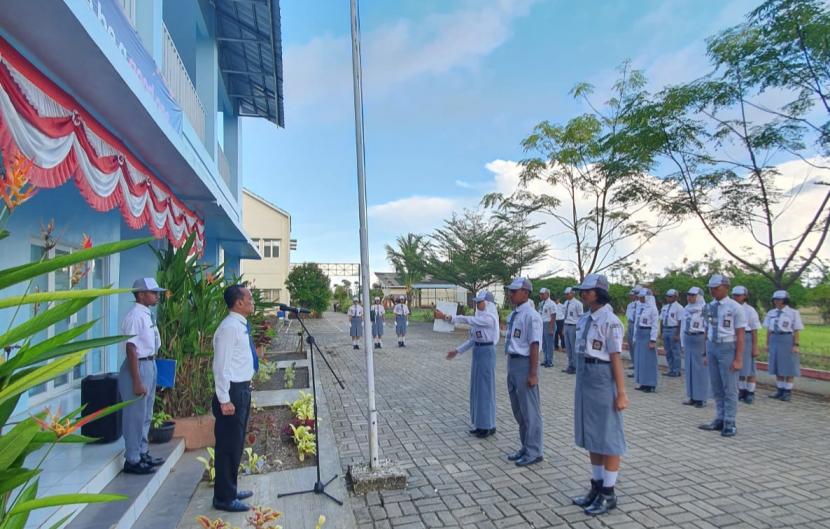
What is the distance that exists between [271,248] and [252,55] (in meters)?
25.7

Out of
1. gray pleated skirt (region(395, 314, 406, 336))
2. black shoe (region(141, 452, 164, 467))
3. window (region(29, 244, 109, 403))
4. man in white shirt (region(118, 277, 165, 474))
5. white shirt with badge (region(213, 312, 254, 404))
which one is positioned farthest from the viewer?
gray pleated skirt (region(395, 314, 406, 336))

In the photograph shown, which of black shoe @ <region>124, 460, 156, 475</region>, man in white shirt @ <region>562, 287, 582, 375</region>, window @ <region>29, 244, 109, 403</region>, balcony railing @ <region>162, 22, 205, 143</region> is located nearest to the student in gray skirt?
black shoe @ <region>124, 460, 156, 475</region>

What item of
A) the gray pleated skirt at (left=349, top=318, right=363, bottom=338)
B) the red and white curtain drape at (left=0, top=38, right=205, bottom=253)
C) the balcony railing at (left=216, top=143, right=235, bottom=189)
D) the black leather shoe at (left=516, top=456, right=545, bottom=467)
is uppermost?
the balcony railing at (left=216, top=143, right=235, bottom=189)

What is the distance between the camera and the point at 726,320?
5922mm

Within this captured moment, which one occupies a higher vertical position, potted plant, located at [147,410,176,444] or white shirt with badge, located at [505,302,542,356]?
white shirt with badge, located at [505,302,542,356]

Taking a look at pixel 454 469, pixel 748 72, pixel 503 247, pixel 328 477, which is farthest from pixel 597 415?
pixel 503 247

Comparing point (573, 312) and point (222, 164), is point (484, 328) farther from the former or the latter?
point (222, 164)

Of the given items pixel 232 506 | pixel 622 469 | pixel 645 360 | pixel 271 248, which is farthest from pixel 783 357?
pixel 271 248

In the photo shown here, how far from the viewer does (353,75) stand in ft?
14.2

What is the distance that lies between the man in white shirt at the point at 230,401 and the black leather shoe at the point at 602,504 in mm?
2626

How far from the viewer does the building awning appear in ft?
28.1

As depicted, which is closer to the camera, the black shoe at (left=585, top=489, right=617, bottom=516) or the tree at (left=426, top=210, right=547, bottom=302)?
the black shoe at (left=585, top=489, right=617, bottom=516)

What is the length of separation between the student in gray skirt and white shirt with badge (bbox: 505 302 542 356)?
933 mm

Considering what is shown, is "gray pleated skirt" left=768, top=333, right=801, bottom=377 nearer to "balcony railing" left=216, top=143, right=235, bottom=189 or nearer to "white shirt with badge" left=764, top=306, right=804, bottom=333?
"white shirt with badge" left=764, top=306, right=804, bottom=333
